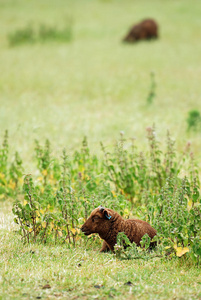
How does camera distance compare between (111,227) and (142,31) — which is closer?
(111,227)

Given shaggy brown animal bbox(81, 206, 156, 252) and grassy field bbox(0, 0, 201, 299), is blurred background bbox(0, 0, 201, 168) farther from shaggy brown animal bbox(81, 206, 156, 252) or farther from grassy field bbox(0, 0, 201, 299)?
shaggy brown animal bbox(81, 206, 156, 252)

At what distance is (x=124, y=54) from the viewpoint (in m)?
22.1

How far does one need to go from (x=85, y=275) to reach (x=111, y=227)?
2.93ft

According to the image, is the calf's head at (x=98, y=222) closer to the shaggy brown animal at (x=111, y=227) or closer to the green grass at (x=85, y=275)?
the shaggy brown animal at (x=111, y=227)

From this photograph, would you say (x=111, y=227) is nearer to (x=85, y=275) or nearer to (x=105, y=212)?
(x=105, y=212)

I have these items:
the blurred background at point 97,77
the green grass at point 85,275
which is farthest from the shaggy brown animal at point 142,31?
the green grass at point 85,275

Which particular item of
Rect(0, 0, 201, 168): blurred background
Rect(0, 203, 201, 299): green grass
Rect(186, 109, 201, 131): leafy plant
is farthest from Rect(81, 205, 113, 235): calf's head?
Rect(186, 109, 201, 131): leafy plant

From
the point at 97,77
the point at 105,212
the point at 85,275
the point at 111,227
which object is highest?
the point at 97,77

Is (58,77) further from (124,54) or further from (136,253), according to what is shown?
(136,253)

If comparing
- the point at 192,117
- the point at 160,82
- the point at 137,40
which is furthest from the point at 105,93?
the point at 137,40

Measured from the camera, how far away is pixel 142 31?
24734mm

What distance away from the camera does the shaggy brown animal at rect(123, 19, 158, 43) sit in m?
24.6

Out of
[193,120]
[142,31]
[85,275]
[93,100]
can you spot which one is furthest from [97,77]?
[85,275]

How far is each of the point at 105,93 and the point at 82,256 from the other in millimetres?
12306
